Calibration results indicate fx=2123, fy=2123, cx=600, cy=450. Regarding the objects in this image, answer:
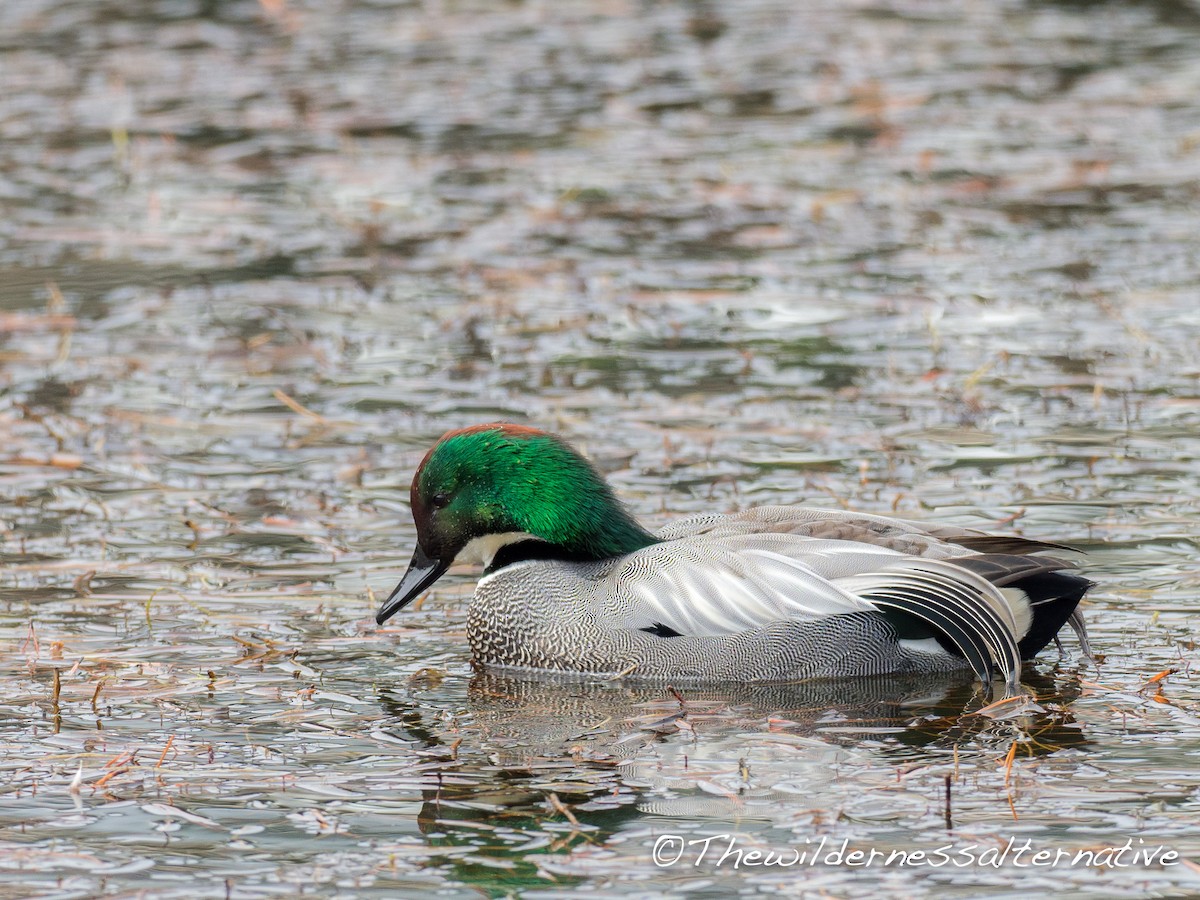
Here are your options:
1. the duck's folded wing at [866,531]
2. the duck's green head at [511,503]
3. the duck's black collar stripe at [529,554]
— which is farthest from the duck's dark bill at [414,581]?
the duck's folded wing at [866,531]

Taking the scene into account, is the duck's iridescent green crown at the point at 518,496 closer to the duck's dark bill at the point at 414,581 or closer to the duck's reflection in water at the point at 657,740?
the duck's dark bill at the point at 414,581

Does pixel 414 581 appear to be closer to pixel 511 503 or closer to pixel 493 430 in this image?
pixel 511 503

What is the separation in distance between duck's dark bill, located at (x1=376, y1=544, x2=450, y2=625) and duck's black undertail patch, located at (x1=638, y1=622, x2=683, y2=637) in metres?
0.86

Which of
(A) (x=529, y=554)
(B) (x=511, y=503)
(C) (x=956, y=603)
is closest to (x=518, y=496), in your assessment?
(B) (x=511, y=503)

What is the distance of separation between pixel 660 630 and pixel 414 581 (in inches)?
37.8

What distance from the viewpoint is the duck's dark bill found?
296 inches

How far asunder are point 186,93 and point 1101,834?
1380 cm

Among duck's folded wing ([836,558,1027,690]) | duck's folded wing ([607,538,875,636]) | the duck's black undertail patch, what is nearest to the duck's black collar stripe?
duck's folded wing ([607,538,875,636])

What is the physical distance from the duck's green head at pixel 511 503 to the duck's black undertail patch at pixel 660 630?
376 mm

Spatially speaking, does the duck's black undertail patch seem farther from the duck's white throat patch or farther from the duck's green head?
the duck's white throat patch

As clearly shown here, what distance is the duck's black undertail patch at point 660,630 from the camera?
7160mm

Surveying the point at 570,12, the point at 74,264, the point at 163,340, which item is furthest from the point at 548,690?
the point at 570,12

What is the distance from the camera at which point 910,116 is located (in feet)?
54.6

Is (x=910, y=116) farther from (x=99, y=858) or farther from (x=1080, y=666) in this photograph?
(x=99, y=858)
